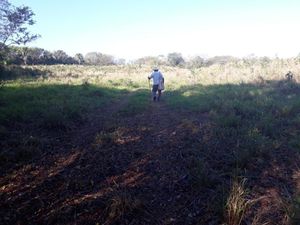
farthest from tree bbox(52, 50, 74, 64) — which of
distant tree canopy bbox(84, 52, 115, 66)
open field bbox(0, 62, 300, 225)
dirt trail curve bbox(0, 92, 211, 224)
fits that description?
dirt trail curve bbox(0, 92, 211, 224)

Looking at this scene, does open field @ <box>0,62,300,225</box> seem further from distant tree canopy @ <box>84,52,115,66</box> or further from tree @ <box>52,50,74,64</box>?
distant tree canopy @ <box>84,52,115,66</box>

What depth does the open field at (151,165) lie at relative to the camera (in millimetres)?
4629

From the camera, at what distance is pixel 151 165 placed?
20.9 ft

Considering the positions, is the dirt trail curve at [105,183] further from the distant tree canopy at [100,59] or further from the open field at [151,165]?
the distant tree canopy at [100,59]

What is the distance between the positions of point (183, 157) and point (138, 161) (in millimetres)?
1010

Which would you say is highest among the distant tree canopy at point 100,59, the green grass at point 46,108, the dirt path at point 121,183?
the distant tree canopy at point 100,59

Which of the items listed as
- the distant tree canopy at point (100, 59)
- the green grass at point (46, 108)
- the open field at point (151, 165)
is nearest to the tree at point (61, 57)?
the distant tree canopy at point (100, 59)

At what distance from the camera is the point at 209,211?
15.4 feet

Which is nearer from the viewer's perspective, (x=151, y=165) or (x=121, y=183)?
(x=121, y=183)

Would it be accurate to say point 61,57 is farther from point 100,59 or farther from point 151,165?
point 151,165

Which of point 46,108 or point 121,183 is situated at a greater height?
point 46,108

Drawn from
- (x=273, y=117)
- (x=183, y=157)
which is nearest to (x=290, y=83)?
(x=273, y=117)

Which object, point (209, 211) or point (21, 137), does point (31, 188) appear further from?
point (209, 211)

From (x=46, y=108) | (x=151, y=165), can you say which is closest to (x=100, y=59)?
(x=46, y=108)
